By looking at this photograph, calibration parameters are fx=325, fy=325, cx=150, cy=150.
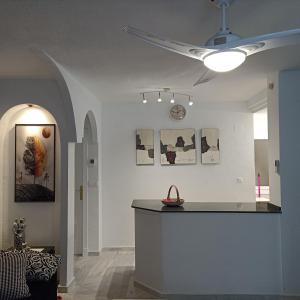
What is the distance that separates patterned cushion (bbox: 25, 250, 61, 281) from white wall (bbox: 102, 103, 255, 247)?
3067mm

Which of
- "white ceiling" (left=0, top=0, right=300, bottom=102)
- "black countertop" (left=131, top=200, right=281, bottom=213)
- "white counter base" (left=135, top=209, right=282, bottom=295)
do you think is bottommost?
"white counter base" (left=135, top=209, right=282, bottom=295)

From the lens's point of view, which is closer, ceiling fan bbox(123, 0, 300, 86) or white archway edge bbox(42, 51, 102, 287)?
ceiling fan bbox(123, 0, 300, 86)

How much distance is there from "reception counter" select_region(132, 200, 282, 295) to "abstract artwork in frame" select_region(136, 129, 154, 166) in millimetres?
2075

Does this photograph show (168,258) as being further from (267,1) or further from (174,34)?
(267,1)

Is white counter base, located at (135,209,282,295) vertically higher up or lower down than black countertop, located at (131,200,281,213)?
lower down

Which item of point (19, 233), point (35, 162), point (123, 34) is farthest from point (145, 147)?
point (123, 34)

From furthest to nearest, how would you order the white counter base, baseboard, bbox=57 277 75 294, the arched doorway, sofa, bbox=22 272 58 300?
the arched doorway < baseboard, bbox=57 277 75 294 < the white counter base < sofa, bbox=22 272 58 300

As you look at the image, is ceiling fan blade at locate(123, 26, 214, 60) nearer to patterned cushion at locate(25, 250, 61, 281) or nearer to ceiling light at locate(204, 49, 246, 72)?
ceiling light at locate(204, 49, 246, 72)

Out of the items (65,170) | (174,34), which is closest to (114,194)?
(65,170)

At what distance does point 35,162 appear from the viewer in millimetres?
4367

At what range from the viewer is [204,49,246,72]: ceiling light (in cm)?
191

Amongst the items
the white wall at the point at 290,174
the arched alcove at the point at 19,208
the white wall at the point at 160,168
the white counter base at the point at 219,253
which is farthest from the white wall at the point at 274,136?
the arched alcove at the point at 19,208

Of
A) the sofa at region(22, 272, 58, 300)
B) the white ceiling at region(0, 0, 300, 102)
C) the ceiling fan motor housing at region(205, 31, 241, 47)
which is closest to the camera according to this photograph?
the ceiling fan motor housing at region(205, 31, 241, 47)

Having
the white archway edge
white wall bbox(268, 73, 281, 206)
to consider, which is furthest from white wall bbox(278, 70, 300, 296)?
the white archway edge
